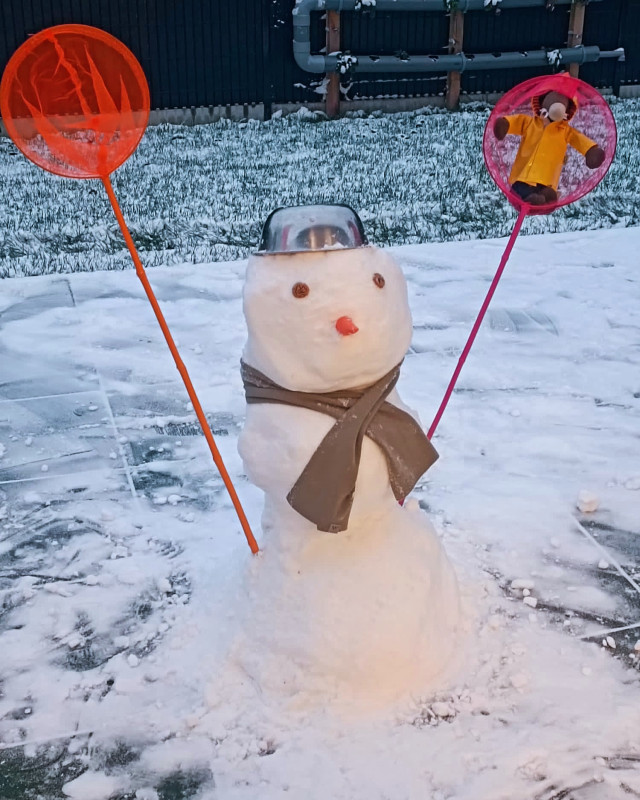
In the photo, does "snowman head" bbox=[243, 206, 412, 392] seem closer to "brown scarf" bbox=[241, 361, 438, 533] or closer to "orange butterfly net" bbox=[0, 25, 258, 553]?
"brown scarf" bbox=[241, 361, 438, 533]

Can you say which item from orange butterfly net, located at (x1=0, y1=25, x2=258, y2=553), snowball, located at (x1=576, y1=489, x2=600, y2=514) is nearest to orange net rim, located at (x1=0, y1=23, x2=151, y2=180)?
orange butterfly net, located at (x1=0, y1=25, x2=258, y2=553)

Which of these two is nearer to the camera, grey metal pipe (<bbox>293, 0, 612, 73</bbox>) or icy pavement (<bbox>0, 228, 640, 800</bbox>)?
icy pavement (<bbox>0, 228, 640, 800</bbox>)

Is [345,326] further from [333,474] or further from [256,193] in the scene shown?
[256,193]

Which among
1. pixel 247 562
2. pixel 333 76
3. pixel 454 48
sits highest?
pixel 247 562

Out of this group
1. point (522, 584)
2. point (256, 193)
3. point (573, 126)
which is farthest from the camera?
point (256, 193)

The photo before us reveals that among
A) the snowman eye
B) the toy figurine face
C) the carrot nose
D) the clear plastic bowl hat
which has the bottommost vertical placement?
the carrot nose

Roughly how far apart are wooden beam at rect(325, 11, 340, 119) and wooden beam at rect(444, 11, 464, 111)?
4.91 feet

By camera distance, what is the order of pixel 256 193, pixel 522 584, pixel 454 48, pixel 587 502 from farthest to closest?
1. pixel 454 48
2. pixel 256 193
3. pixel 587 502
4. pixel 522 584

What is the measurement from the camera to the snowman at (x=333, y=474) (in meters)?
2.30

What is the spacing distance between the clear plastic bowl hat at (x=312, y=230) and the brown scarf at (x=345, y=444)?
346 millimetres

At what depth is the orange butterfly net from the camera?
2350 mm

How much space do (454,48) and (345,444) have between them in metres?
10.6

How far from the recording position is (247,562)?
9.01 ft

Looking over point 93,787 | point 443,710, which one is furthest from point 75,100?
point 443,710
